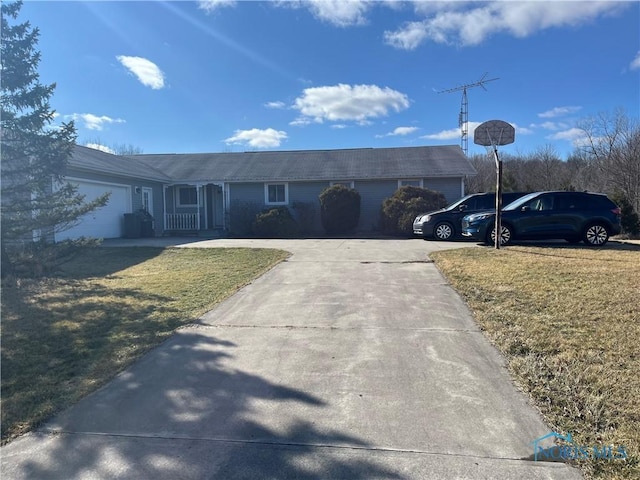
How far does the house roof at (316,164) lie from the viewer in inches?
824

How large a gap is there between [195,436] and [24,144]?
8.03 m

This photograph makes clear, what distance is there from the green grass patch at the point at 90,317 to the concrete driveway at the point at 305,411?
0.31 meters

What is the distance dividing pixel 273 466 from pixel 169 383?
5.36ft

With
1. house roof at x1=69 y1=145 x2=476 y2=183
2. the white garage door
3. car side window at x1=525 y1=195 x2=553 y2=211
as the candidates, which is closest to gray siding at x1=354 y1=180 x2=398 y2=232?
house roof at x1=69 y1=145 x2=476 y2=183

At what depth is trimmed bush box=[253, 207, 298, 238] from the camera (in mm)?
18750

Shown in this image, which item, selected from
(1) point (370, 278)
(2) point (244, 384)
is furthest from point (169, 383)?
(1) point (370, 278)

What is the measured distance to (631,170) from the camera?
20922 millimetres

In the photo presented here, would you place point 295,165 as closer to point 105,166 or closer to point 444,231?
point 105,166

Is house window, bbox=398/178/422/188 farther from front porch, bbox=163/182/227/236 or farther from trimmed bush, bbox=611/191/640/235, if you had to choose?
front porch, bbox=163/182/227/236

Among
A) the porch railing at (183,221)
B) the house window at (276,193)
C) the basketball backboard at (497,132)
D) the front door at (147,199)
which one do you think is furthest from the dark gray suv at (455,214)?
the front door at (147,199)

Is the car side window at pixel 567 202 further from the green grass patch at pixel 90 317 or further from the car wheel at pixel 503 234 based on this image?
the green grass patch at pixel 90 317

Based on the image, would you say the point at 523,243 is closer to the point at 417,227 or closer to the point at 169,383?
the point at 417,227

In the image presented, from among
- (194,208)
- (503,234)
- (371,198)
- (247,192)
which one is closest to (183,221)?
(194,208)

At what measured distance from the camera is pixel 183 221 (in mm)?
21609
